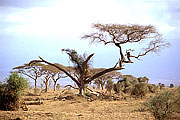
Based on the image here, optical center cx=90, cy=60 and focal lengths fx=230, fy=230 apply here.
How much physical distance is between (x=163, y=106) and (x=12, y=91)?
22.8 ft

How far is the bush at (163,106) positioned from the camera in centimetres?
736

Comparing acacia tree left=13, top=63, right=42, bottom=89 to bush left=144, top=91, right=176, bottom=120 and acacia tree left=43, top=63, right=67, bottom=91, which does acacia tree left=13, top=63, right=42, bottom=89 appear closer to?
acacia tree left=43, top=63, right=67, bottom=91

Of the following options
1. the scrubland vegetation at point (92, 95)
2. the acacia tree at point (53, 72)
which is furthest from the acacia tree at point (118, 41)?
the acacia tree at point (53, 72)

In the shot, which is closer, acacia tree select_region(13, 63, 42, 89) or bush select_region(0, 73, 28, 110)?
bush select_region(0, 73, 28, 110)

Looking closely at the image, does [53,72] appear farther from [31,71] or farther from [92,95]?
[92,95]

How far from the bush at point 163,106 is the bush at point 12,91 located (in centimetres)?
633

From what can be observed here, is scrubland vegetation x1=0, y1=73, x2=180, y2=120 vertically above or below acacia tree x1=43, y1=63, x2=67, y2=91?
below

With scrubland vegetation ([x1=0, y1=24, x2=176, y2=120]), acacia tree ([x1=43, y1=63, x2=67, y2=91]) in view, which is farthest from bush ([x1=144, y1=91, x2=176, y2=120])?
acacia tree ([x1=43, y1=63, x2=67, y2=91])

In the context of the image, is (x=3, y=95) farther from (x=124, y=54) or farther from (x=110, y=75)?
(x=110, y=75)

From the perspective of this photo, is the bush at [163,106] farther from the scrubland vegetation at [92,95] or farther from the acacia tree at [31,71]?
the acacia tree at [31,71]

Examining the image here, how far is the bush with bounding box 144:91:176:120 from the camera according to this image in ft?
24.2

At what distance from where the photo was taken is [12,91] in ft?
35.8

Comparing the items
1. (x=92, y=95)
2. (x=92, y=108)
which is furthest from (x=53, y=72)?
(x=92, y=108)

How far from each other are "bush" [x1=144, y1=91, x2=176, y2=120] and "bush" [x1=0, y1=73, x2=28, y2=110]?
6.33 meters
